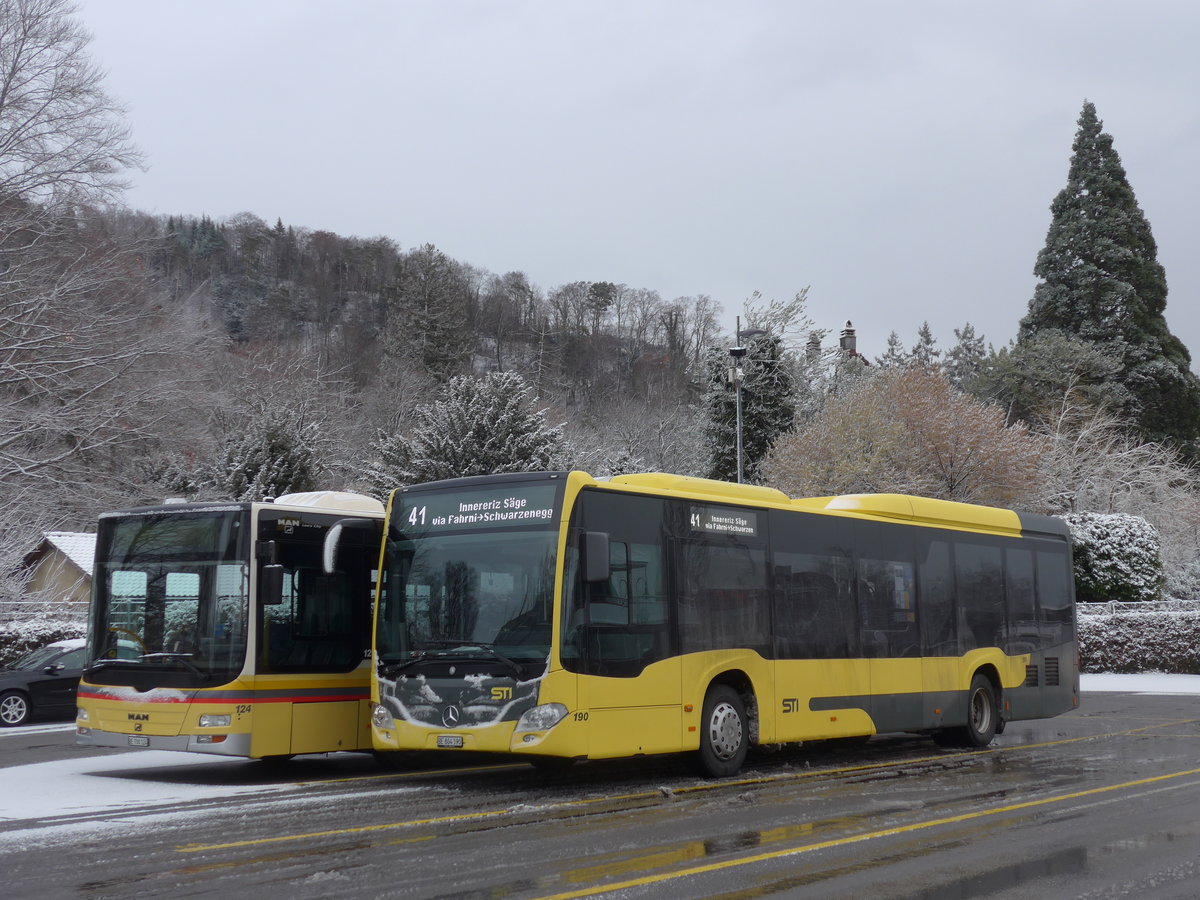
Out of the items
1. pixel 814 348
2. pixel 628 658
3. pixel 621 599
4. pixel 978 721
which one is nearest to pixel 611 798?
pixel 628 658

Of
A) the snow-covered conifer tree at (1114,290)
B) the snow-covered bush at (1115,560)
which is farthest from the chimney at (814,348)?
the snow-covered bush at (1115,560)

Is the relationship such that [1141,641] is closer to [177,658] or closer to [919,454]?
[919,454]

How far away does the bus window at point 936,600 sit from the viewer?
636 inches

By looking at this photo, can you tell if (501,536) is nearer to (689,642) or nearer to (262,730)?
(689,642)

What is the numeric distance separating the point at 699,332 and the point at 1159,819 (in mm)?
83754

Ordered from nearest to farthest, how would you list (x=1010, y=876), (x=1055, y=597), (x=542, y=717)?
(x=1010, y=876), (x=542, y=717), (x=1055, y=597)

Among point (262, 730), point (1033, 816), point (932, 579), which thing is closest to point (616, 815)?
point (1033, 816)

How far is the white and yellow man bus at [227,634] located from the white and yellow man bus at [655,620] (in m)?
1.38

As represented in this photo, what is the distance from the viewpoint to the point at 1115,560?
121 feet

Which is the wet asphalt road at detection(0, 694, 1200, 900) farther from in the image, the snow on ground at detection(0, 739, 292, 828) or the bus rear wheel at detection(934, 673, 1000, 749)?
the bus rear wheel at detection(934, 673, 1000, 749)

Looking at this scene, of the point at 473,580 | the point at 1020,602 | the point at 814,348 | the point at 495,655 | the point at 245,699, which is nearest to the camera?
the point at 495,655

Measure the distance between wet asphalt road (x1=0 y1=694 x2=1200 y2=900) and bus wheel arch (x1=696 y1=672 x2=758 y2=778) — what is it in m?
0.28

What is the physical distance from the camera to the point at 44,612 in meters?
31.2

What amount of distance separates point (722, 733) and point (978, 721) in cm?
579
